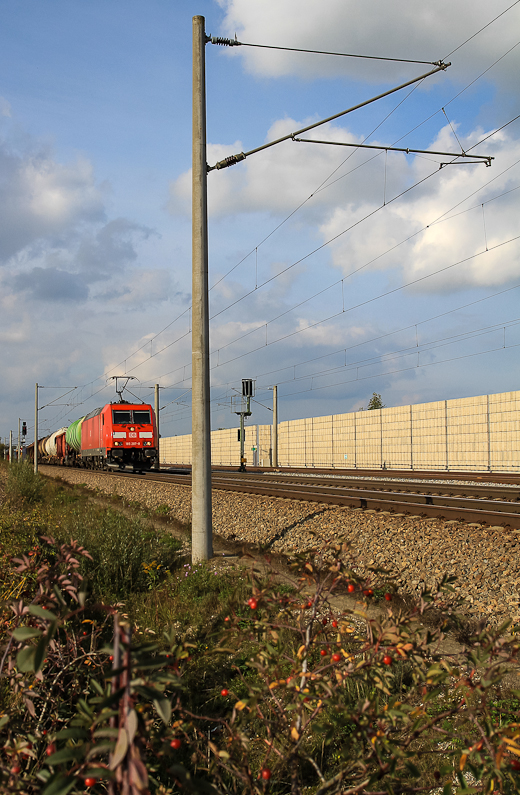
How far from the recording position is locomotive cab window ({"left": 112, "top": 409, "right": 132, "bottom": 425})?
2881 centimetres

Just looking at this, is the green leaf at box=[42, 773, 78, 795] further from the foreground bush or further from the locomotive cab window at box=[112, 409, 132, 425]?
the locomotive cab window at box=[112, 409, 132, 425]

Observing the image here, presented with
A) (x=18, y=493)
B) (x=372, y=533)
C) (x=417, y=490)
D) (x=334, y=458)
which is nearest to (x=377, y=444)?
(x=334, y=458)

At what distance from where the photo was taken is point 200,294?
8531 mm

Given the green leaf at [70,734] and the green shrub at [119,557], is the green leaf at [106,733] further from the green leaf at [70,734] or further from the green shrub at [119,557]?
the green shrub at [119,557]

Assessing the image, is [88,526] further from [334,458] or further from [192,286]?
[334,458]

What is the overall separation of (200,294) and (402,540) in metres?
4.80

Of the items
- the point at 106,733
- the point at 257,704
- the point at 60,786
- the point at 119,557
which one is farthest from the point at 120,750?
the point at 119,557

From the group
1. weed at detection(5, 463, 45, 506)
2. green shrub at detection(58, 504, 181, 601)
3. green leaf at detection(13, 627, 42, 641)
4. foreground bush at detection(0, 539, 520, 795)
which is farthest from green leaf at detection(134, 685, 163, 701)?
weed at detection(5, 463, 45, 506)

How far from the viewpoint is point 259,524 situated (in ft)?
33.9

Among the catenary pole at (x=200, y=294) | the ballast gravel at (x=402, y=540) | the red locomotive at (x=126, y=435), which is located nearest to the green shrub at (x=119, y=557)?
the catenary pole at (x=200, y=294)

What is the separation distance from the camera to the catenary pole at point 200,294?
8461 millimetres

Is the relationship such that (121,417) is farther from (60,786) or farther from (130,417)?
(60,786)

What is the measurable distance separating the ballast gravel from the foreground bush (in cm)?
126

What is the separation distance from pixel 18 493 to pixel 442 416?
68.8ft
